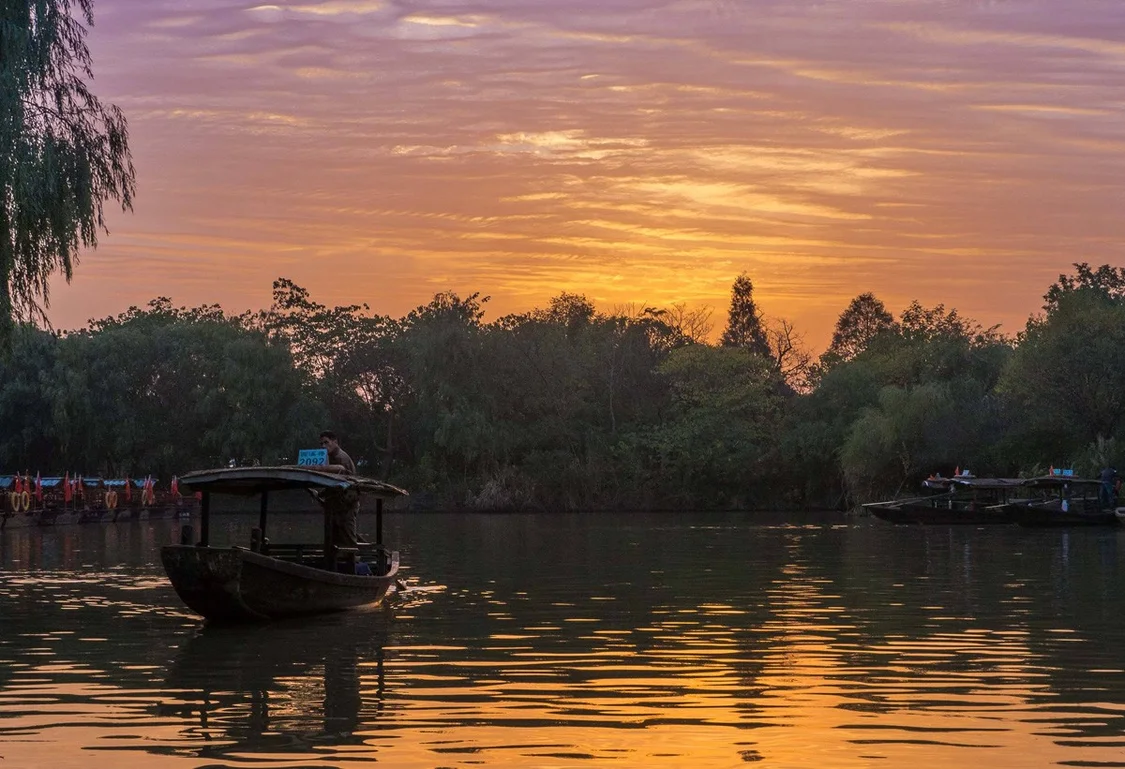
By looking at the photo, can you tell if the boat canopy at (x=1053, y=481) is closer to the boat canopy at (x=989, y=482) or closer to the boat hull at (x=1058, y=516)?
the boat canopy at (x=989, y=482)

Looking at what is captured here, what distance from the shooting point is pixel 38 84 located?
23969mm

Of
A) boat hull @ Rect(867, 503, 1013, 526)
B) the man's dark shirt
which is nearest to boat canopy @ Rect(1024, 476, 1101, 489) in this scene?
boat hull @ Rect(867, 503, 1013, 526)

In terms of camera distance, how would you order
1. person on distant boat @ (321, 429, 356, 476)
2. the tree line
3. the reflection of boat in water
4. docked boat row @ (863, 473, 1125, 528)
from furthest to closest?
the tree line
docked boat row @ (863, 473, 1125, 528)
person on distant boat @ (321, 429, 356, 476)
the reflection of boat in water

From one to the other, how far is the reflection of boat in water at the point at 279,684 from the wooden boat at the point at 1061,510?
3929 centimetres

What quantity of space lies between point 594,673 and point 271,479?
7.95 m

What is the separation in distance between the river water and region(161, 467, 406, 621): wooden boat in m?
0.42

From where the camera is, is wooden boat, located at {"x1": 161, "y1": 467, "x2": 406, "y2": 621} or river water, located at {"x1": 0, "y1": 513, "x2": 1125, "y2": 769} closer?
river water, located at {"x1": 0, "y1": 513, "x2": 1125, "y2": 769}

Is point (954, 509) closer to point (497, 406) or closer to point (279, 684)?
point (497, 406)

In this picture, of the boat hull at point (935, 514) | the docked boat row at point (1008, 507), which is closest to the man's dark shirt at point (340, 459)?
the docked boat row at point (1008, 507)

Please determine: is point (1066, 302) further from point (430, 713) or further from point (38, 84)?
point (430, 713)

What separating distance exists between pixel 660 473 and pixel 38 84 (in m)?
69.0

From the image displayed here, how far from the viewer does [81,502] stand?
71375mm

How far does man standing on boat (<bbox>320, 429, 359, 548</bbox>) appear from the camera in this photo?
78.9ft

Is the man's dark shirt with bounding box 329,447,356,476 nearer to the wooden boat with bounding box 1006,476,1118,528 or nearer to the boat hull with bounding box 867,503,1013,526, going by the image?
the wooden boat with bounding box 1006,476,1118,528
